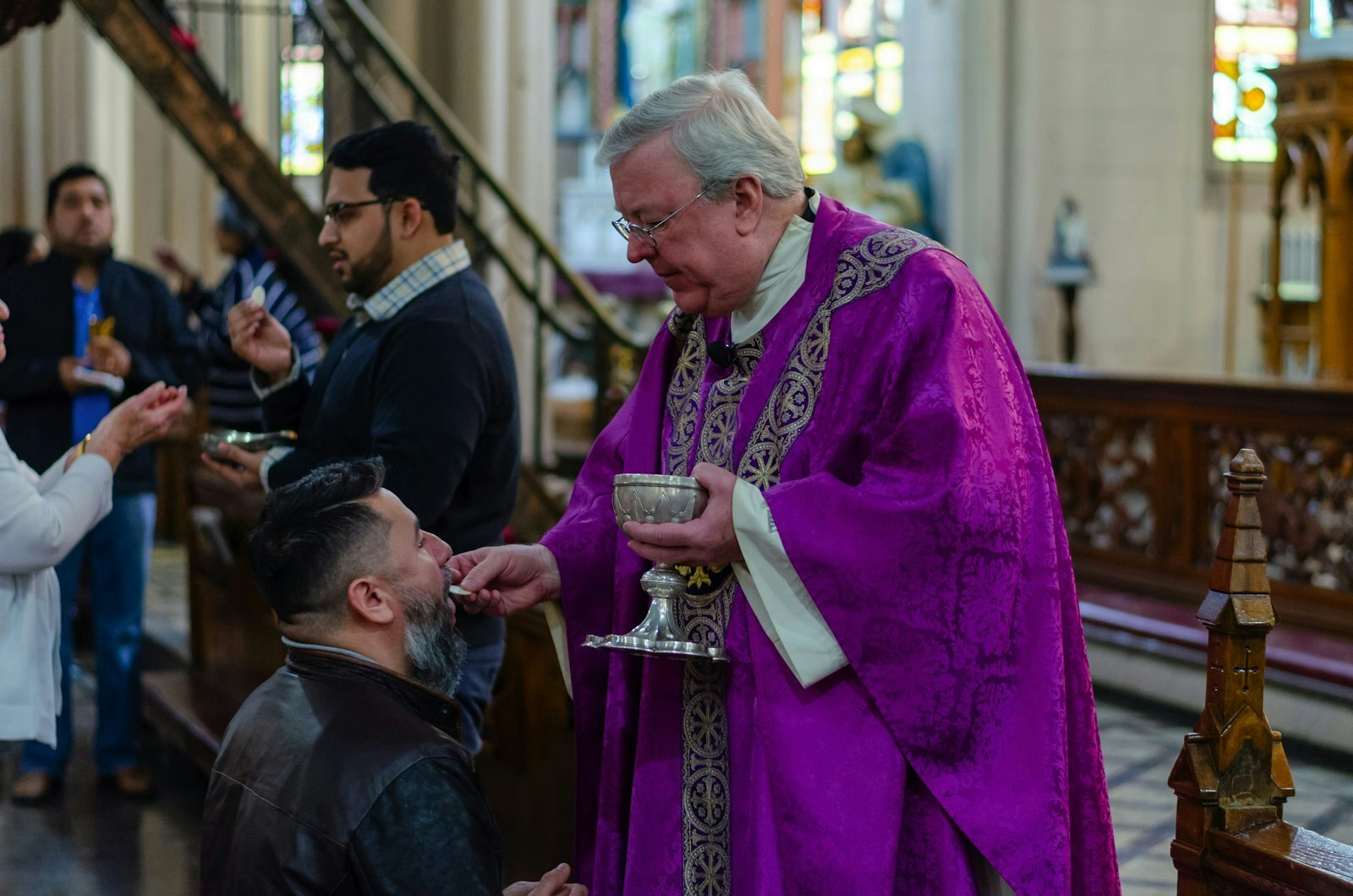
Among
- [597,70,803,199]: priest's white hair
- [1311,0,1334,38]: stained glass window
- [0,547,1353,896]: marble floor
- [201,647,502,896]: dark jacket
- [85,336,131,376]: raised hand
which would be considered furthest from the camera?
[1311,0,1334,38]: stained glass window

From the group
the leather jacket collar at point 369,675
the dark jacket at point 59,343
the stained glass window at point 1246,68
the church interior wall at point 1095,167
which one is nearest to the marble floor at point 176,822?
the dark jacket at point 59,343

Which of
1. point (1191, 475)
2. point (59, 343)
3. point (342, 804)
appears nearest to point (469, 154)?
point (59, 343)

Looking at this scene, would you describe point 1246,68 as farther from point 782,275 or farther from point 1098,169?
point 782,275

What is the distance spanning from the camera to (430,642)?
2131 mm

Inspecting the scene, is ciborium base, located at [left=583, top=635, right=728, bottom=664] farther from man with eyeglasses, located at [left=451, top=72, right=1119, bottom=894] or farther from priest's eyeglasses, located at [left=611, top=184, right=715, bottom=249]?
priest's eyeglasses, located at [left=611, top=184, right=715, bottom=249]

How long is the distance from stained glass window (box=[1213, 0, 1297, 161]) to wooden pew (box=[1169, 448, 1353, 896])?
37.3 ft

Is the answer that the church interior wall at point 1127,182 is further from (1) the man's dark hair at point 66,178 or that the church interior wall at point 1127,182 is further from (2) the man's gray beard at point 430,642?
(2) the man's gray beard at point 430,642

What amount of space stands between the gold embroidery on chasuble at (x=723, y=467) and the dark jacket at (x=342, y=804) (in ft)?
1.36

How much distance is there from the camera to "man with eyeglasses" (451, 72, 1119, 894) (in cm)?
204

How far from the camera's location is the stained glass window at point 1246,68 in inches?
510

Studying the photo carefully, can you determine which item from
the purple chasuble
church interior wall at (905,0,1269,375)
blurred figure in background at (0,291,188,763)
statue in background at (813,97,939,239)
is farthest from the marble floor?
statue in background at (813,97,939,239)

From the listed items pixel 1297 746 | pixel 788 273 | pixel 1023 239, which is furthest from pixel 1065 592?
pixel 1023 239

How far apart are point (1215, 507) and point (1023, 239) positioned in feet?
17.1

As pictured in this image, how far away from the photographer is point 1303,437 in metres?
6.33
